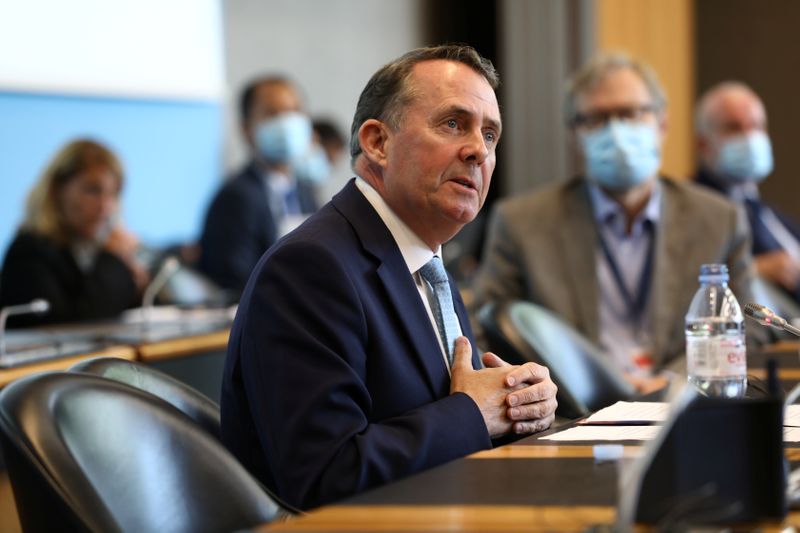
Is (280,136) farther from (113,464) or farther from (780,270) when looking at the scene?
(113,464)

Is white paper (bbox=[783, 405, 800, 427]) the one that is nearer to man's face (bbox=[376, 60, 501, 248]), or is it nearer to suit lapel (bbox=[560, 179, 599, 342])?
man's face (bbox=[376, 60, 501, 248])

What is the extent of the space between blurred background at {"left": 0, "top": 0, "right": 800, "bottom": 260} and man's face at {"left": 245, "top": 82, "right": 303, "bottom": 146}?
23.4 inches

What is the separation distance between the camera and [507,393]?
1954 millimetres

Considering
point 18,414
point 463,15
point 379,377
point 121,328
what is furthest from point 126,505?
point 463,15

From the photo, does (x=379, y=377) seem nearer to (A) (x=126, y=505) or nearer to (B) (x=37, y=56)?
(A) (x=126, y=505)

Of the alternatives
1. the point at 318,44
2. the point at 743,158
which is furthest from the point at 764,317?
the point at 318,44

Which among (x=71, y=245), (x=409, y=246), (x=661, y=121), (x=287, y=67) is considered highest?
(x=287, y=67)

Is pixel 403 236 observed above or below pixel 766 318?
above

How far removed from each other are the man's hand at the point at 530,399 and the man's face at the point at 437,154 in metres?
0.27

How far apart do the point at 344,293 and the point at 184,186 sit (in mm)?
4738

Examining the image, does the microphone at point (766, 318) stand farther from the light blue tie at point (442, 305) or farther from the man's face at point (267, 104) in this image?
the man's face at point (267, 104)

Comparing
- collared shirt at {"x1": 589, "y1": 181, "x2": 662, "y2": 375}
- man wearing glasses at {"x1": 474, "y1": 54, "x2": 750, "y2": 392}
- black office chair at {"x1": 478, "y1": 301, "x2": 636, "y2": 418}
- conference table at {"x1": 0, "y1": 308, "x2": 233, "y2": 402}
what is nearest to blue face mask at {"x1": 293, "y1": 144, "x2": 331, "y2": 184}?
conference table at {"x1": 0, "y1": 308, "x2": 233, "y2": 402}

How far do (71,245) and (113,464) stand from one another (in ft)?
9.92

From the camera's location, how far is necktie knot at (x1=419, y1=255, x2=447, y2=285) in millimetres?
2098
